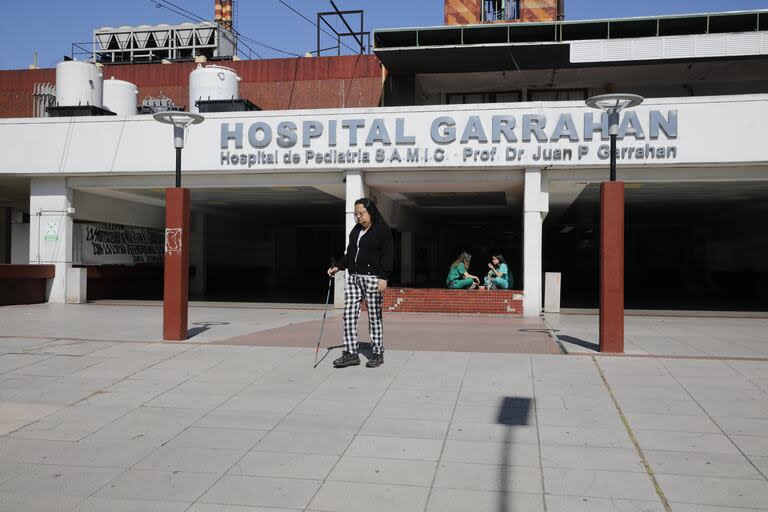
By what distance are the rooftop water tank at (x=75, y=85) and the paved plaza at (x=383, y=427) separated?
11.3m

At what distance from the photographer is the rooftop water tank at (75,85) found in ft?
61.4

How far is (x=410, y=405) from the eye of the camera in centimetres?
609

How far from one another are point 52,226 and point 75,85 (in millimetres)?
4148

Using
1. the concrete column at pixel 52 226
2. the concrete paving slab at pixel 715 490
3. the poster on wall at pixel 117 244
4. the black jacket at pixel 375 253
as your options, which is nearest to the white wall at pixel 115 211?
the poster on wall at pixel 117 244

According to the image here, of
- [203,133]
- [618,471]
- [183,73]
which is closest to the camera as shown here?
[618,471]

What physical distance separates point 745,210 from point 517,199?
8.74m

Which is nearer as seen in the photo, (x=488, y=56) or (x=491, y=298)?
(x=491, y=298)

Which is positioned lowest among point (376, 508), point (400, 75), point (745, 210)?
point (376, 508)

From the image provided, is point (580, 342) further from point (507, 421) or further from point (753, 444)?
point (753, 444)

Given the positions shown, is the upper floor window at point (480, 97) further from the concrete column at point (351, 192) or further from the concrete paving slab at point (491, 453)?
the concrete paving slab at point (491, 453)

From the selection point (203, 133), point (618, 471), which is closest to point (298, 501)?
point (618, 471)

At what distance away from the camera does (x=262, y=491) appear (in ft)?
13.5

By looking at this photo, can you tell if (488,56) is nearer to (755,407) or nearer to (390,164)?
(390,164)

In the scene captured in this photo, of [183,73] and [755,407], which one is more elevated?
[183,73]
